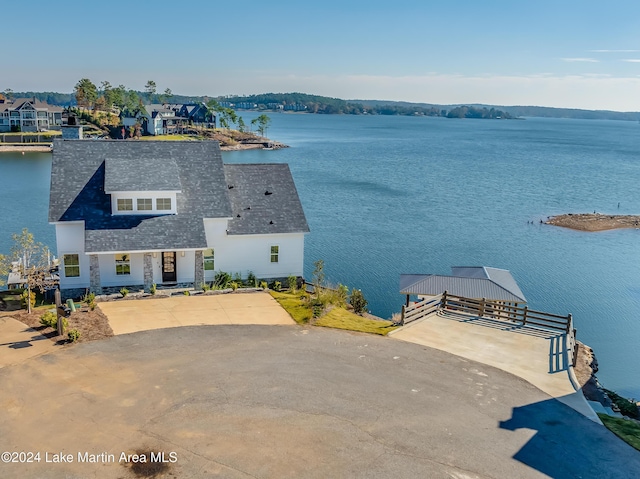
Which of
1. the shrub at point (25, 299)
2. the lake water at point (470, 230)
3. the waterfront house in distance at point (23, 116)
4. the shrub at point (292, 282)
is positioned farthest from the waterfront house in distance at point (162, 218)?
the waterfront house in distance at point (23, 116)

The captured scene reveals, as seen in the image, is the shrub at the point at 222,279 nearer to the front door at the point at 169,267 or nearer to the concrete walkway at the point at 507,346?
the front door at the point at 169,267

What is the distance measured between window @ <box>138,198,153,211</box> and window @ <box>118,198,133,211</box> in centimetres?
45

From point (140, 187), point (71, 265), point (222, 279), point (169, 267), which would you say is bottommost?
point (222, 279)

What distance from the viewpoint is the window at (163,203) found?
96.8 ft

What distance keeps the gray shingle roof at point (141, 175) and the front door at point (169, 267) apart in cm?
351

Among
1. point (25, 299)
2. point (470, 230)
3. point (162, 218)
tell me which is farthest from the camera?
point (470, 230)

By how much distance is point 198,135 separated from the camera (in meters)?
152

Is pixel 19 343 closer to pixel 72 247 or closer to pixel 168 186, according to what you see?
pixel 72 247

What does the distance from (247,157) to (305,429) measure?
378 feet

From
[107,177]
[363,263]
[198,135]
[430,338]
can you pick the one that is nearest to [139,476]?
[430,338]

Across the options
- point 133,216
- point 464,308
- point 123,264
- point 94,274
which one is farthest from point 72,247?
point 464,308

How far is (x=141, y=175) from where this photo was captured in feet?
96.0

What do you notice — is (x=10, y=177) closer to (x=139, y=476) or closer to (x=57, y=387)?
(x=57, y=387)

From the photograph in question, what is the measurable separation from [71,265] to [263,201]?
10879 mm
